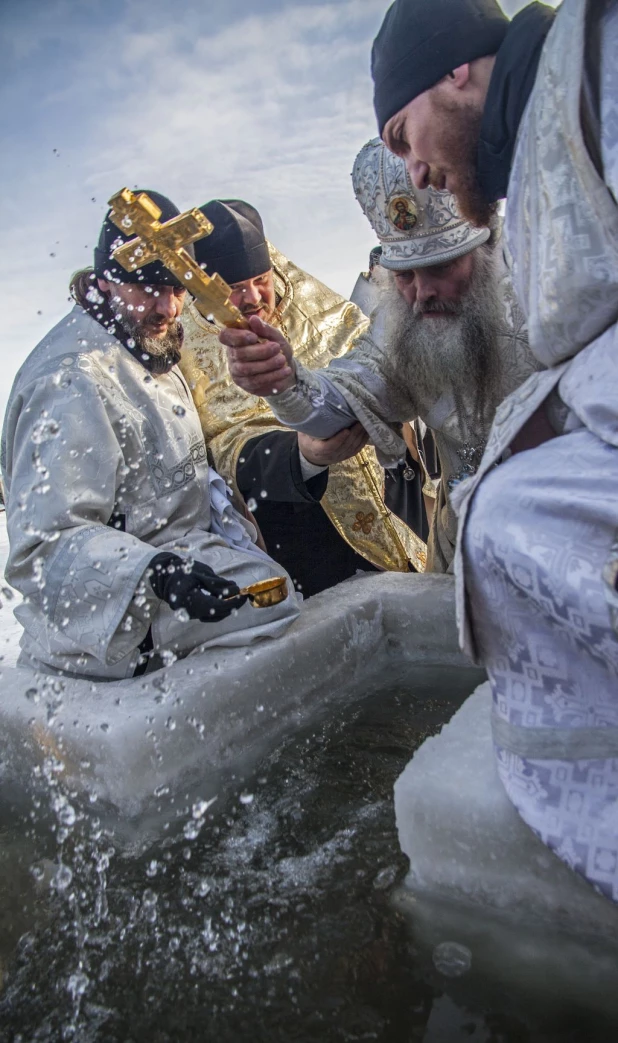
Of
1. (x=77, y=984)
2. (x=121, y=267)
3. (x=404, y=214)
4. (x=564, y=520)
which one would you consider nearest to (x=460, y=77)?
(x=404, y=214)

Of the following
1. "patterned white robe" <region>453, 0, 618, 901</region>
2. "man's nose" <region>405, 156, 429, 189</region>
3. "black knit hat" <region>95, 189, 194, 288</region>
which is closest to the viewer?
"patterned white robe" <region>453, 0, 618, 901</region>

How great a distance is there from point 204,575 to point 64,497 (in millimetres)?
474

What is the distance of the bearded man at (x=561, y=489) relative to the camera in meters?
1.25

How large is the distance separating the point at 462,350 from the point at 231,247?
4.13ft

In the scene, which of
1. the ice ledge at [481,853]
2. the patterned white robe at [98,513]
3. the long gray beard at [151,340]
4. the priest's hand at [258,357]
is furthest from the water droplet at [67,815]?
the long gray beard at [151,340]

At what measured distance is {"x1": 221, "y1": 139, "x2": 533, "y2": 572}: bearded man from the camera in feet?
8.73

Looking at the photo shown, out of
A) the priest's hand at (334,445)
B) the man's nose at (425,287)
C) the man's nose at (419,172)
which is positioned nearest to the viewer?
the man's nose at (419,172)

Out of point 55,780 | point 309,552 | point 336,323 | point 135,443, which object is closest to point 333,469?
point 309,552

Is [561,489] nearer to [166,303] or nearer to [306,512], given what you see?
[166,303]

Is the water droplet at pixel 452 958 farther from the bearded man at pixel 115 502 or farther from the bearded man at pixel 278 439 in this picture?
the bearded man at pixel 278 439

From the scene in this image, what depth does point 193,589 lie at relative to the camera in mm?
2156

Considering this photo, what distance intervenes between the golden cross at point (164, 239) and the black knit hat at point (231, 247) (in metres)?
1.38

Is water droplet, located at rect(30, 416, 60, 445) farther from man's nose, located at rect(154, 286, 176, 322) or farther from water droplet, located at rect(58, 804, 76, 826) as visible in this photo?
water droplet, located at rect(58, 804, 76, 826)

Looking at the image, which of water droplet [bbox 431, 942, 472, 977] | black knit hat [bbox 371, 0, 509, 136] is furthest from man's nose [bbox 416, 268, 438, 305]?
water droplet [bbox 431, 942, 472, 977]
